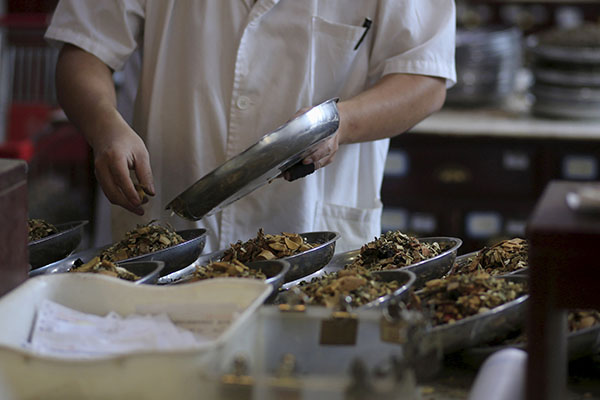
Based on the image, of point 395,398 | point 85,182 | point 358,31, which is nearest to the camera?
point 395,398

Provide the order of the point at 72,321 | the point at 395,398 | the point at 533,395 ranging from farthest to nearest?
the point at 72,321 → the point at 533,395 → the point at 395,398

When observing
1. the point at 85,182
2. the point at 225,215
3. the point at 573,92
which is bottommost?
the point at 85,182

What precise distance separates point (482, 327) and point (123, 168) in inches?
28.1

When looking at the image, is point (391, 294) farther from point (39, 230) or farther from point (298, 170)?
point (39, 230)

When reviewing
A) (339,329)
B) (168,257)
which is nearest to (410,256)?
(168,257)

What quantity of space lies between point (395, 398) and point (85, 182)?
11.6ft

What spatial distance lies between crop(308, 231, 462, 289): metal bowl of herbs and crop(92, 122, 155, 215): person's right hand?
1.17 feet

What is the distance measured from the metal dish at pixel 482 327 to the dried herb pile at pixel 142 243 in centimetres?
53

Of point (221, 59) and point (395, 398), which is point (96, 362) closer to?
point (395, 398)

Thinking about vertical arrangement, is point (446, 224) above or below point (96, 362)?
below

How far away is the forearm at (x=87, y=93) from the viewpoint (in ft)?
5.47

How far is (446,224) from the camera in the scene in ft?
11.2

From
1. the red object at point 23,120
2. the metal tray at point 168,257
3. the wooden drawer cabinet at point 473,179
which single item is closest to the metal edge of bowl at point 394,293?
the metal tray at point 168,257

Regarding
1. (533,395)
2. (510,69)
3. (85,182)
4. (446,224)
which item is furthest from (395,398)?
(85,182)
